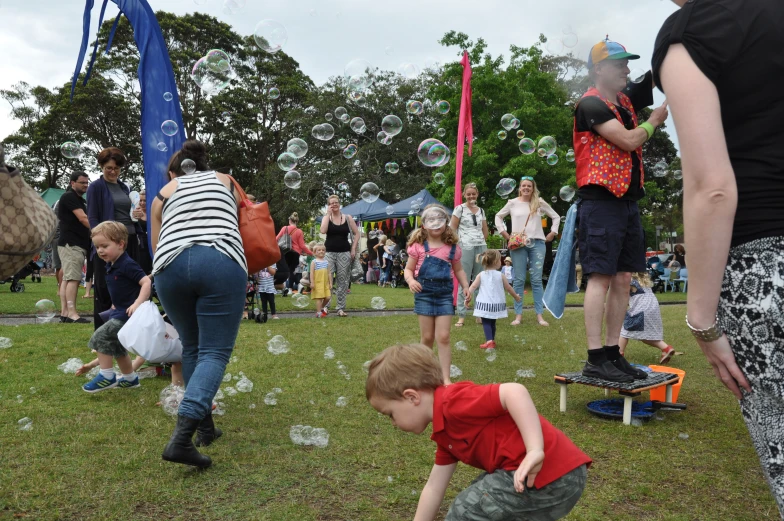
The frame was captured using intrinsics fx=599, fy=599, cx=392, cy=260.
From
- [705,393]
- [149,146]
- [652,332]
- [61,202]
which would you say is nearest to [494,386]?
[705,393]

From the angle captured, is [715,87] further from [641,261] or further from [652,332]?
[652,332]

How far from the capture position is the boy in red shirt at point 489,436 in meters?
1.90

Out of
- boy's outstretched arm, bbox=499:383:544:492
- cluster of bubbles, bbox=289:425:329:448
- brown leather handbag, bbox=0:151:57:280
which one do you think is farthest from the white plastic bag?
boy's outstretched arm, bbox=499:383:544:492

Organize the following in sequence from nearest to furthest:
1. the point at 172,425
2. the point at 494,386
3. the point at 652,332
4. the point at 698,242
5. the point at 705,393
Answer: the point at 698,242
the point at 494,386
the point at 172,425
the point at 705,393
the point at 652,332

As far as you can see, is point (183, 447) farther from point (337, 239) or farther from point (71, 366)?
point (337, 239)

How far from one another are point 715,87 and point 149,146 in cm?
662

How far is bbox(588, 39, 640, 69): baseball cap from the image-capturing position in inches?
155

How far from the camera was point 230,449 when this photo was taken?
3.57 m

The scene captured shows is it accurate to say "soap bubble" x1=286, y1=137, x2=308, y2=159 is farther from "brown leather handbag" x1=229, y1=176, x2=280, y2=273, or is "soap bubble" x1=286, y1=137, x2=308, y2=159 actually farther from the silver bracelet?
the silver bracelet

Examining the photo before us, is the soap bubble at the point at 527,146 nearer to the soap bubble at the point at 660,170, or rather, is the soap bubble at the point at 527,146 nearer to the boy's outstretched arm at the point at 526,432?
the soap bubble at the point at 660,170

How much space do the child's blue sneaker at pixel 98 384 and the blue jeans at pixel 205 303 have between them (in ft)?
6.00

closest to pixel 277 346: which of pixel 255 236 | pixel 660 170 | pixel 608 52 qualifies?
pixel 255 236

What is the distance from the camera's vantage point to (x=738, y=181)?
1.52 meters

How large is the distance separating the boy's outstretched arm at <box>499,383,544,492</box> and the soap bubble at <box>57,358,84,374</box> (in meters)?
5.00
